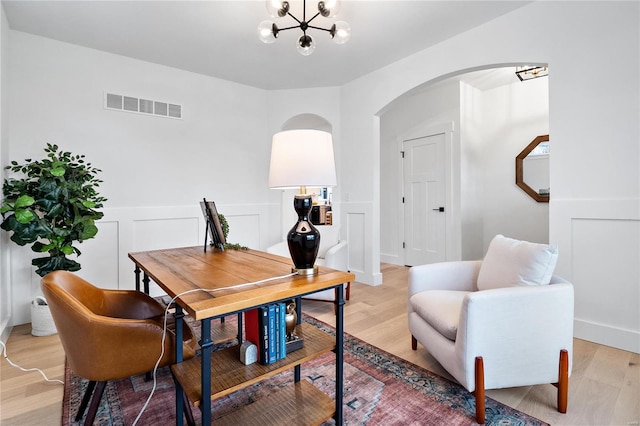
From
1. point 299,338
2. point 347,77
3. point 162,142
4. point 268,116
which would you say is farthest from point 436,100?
point 299,338

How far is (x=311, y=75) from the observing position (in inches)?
151

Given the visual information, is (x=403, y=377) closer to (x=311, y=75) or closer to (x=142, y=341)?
(x=142, y=341)

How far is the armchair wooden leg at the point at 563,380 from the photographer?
58.4 inches

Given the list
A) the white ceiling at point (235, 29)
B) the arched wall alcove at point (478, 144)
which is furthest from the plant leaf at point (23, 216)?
the arched wall alcove at point (478, 144)

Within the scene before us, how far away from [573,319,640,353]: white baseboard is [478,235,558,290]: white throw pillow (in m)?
1.04

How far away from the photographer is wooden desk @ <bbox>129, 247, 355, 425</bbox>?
105cm

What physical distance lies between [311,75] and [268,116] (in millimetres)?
885

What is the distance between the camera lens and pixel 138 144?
11.0 feet

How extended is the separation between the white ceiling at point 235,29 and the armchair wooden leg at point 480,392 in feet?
8.24

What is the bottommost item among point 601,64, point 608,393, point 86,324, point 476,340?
point 608,393

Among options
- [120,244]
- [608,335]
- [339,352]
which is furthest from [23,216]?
[608,335]

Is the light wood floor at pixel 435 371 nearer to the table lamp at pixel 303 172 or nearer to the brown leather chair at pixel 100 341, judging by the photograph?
the brown leather chair at pixel 100 341

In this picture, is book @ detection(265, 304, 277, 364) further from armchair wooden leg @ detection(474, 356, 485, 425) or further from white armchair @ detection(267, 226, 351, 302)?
white armchair @ detection(267, 226, 351, 302)

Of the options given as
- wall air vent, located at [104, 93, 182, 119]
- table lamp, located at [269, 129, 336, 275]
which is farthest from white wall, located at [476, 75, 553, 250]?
wall air vent, located at [104, 93, 182, 119]
